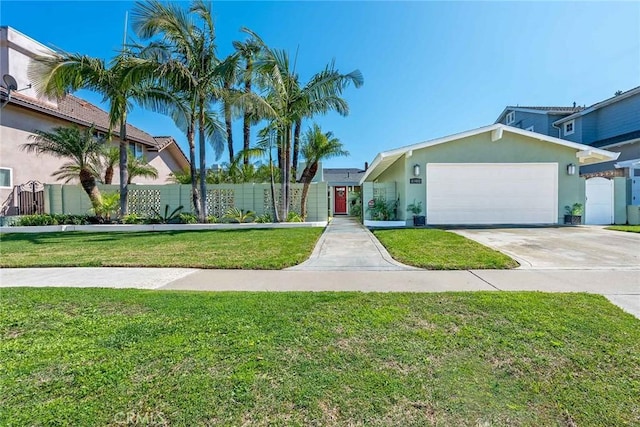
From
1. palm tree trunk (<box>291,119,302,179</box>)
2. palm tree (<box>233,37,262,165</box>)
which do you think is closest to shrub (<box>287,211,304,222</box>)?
palm tree trunk (<box>291,119,302,179</box>)

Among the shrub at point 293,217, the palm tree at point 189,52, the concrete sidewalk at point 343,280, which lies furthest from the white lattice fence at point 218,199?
the concrete sidewalk at point 343,280

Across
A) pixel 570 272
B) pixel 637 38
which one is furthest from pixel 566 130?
pixel 570 272

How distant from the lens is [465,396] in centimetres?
212

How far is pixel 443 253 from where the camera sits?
687 cm

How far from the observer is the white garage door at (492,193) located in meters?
12.7

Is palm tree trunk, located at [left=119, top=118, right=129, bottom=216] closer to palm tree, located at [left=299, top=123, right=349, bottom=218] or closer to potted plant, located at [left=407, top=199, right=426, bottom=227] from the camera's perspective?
palm tree, located at [left=299, top=123, right=349, bottom=218]

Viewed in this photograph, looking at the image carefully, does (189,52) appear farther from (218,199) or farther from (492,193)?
(492,193)

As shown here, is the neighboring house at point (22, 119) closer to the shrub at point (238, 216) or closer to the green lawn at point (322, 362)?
the shrub at point (238, 216)

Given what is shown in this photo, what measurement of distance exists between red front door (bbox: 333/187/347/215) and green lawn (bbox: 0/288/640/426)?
20247mm

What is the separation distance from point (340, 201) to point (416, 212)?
11932mm

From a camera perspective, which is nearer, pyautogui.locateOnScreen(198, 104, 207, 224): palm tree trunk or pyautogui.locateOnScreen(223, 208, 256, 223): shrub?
pyautogui.locateOnScreen(198, 104, 207, 224): palm tree trunk

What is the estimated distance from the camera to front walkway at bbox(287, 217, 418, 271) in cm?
596

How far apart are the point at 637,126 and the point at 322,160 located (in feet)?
62.1

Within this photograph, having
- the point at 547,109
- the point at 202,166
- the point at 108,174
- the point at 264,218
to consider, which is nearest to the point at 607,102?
the point at 547,109
